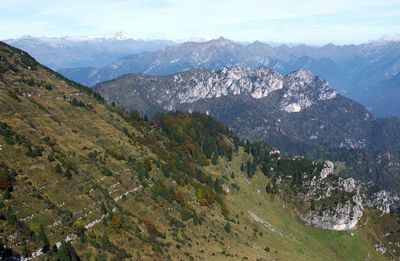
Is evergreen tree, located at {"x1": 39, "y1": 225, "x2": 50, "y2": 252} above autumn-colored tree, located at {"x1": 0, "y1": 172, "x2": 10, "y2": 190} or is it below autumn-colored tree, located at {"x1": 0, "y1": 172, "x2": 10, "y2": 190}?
below

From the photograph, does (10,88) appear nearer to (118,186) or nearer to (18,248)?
(118,186)

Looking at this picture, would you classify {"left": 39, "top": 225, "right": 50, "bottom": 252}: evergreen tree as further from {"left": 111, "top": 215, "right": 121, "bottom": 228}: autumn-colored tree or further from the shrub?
the shrub

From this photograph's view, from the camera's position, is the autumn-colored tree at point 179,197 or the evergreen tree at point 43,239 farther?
the autumn-colored tree at point 179,197

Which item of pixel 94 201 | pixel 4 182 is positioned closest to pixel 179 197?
pixel 94 201

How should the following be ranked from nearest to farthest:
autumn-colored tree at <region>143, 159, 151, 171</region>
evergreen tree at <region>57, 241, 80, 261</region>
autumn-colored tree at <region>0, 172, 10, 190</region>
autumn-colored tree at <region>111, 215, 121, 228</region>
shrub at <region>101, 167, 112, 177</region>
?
1. evergreen tree at <region>57, 241, 80, 261</region>
2. autumn-colored tree at <region>0, 172, 10, 190</region>
3. autumn-colored tree at <region>111, 215, 121, 228</region>
4. shrub at <region>101, 167, 112, 177</region>
5. autumn-colored tree at <region>143, 159, 151, 171</region>

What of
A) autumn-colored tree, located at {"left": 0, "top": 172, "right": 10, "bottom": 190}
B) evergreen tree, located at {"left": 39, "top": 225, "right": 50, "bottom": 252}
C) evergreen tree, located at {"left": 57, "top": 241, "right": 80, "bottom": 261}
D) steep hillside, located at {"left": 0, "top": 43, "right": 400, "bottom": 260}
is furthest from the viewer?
autumn-colored tree, located at {"left": 0, "top": 172, "right": 10, "bottom": 190}

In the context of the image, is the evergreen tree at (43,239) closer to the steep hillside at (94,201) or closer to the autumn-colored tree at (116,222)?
the steep hillside at (94,201)

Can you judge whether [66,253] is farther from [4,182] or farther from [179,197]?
[179,197]

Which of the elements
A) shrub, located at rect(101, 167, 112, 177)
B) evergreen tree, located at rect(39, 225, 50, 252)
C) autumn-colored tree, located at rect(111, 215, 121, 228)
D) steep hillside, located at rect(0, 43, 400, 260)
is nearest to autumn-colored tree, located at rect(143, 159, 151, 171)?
steep hillside, located at rect(0, 43, 400, 260)

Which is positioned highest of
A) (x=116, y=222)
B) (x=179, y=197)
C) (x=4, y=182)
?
(x=4, y=182)

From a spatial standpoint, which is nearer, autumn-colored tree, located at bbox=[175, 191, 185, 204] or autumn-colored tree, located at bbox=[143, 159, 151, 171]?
autumn-colored tree, located at bbox=[175, 191, 185, 204]

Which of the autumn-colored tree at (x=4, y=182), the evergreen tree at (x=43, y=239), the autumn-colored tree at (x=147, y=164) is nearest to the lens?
the evergreen tree at (x=43, y=239)

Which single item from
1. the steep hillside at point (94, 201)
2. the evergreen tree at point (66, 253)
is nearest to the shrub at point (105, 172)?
the steep hillside at point (94, 201)

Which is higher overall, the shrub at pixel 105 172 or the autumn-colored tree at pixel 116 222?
the shrub at pixel 105 172
